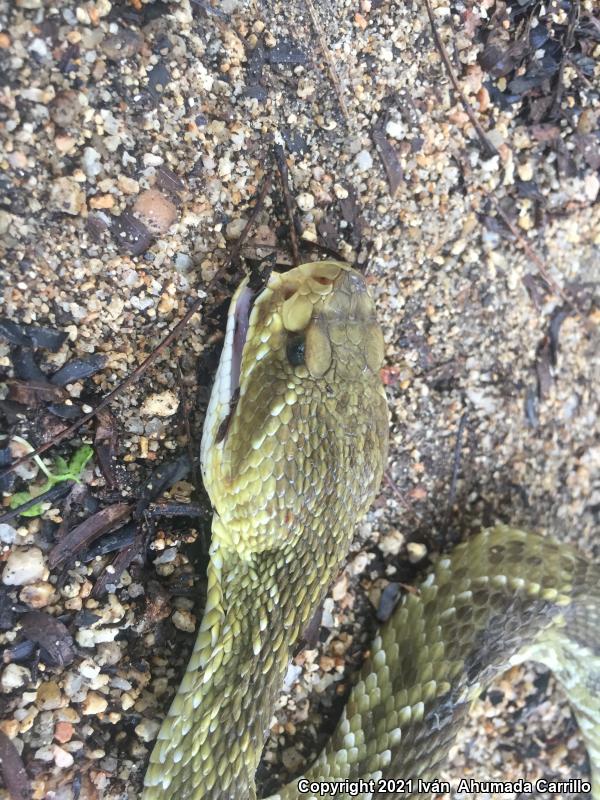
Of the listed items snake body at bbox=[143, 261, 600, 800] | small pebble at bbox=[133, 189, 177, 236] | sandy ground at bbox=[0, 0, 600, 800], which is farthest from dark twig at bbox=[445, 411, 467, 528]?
small pebble at bbox=[133, 189, 177, 236]

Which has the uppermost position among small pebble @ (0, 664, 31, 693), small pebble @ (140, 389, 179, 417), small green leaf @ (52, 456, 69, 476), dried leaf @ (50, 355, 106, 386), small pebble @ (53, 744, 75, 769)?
dried leaf @ (50, 355, 106, 386)

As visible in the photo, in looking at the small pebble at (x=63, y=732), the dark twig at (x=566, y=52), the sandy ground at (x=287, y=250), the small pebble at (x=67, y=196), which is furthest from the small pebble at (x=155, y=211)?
the dark twig at (x=566, y=52)

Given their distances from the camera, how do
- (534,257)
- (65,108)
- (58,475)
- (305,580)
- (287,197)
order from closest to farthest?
1. (65,108)
2. (58,475)
3. (305,580)
4. (287,197)
5. (534,257)

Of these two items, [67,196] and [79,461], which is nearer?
[67,196]

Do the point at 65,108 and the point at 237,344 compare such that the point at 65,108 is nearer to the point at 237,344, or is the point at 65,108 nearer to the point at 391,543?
the point at 237,344

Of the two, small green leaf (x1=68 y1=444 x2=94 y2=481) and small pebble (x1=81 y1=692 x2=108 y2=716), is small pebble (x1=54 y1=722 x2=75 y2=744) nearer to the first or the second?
small pebble (x1=81 y1=692 x2=108 y2=716)

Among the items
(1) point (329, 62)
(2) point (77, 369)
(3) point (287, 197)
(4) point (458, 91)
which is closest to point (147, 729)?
(2) point (77, 369)

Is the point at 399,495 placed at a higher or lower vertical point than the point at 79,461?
lower
